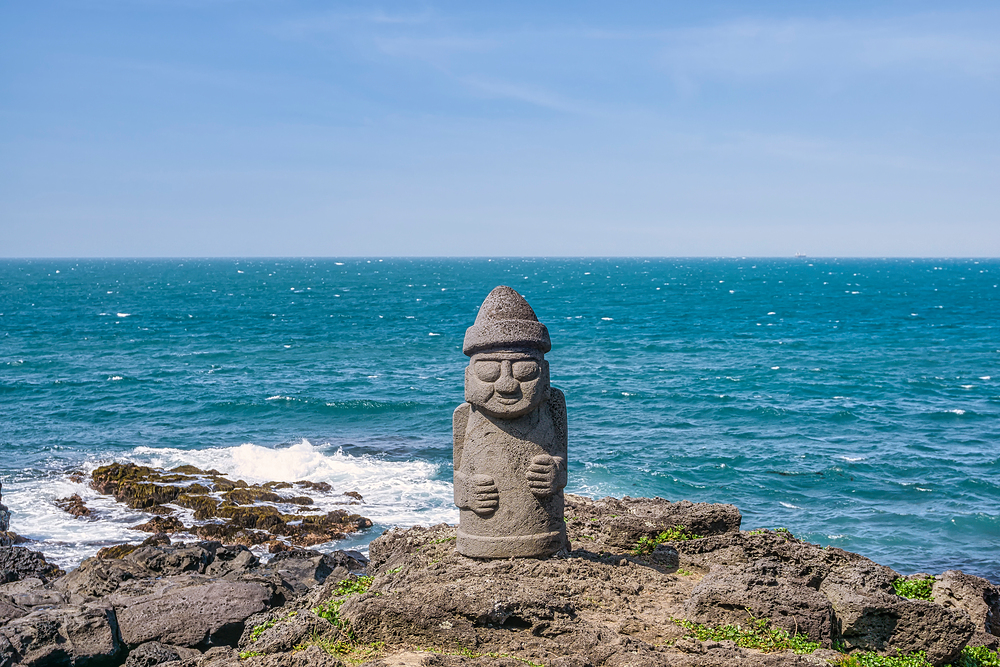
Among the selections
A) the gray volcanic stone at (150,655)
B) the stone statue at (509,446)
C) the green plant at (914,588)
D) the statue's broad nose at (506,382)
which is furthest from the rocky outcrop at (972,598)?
the gray volcanic stone at (150,655)

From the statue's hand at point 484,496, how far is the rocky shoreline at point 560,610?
0.66 m

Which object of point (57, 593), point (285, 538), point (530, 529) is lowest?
point (285, 538)

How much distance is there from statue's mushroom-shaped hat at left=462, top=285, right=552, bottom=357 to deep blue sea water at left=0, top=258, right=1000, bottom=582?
11.3 meters

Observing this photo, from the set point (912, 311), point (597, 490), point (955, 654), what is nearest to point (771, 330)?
point (912, 311)

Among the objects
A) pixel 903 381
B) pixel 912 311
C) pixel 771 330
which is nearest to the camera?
pixel 903 381

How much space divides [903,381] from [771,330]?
23.6 meters

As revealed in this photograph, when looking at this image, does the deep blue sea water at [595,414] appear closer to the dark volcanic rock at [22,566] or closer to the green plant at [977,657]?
the dark volcanic rock at [22,566]

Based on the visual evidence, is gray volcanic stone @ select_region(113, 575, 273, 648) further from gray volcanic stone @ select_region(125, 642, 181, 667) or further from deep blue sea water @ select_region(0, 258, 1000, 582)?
deep blue sea water @ select_region(0, 258, 1000, 582)

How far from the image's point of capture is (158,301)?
94938 mm

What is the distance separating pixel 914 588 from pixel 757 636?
132 inches

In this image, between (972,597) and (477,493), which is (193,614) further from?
(972,597)

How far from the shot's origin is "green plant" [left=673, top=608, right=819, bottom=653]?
8477 mm

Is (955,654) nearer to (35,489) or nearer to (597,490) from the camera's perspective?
(597,490)

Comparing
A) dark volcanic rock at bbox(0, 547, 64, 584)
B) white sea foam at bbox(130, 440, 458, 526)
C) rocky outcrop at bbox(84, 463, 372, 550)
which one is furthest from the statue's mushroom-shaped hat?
white sea foam at bbox(130, 440, 458, 526)
